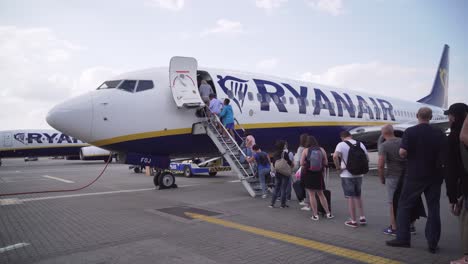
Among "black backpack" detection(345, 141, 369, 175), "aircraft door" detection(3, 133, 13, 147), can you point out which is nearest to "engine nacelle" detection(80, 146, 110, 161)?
"aircraft door" detection(3, 133, 13, 147)

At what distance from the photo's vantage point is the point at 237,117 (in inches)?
441

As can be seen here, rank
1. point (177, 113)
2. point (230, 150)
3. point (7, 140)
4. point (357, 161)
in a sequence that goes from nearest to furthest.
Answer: point (357, 161)
point (230, 150)
point (177, 113)
point (7, 140)

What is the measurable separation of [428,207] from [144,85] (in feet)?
27.1

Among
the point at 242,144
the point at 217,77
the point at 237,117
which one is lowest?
the point at 242,144

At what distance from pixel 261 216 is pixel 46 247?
12.8ft

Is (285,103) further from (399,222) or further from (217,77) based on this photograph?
(399,222)

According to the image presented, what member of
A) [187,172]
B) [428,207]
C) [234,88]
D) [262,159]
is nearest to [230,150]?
[262,159]

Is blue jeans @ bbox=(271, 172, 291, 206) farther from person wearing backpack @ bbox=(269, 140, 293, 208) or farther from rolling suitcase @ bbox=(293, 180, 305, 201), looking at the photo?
rolling suitcase @ bbox=(293, 180, 305, 201)

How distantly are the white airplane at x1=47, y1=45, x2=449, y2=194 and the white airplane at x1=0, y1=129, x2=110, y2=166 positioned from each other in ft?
72.1

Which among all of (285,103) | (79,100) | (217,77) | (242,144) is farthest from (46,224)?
(285,103)

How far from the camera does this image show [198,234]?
5441 mm

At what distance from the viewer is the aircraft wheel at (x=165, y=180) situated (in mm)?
11211

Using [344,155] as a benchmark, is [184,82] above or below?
above

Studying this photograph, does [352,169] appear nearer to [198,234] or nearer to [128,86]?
[198,234]
